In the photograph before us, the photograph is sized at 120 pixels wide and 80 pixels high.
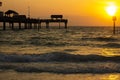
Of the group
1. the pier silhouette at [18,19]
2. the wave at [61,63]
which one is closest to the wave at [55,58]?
the wave at [61,63]

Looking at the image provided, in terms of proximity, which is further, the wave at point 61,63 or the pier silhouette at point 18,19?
the pier silhouette at point 18,19

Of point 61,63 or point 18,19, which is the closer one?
point 61,63

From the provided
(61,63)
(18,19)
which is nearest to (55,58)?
(61,63)

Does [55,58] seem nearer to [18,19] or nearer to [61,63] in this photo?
[61,63]

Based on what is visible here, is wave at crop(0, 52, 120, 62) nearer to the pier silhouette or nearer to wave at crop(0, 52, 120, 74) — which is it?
wave at crop(0, 52, 120, 74)

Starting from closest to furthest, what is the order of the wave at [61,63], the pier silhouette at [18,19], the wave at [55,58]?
the wave at [61,63]
the wave at [55,58]
the pier silhouette at [18,19]

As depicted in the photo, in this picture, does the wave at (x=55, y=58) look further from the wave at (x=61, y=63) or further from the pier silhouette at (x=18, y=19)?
the pier silhouette at (x=18, y=19)

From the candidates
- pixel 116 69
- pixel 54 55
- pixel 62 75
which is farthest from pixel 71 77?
pixel 54 55

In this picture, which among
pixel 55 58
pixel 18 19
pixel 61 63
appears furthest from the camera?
pixel 18 19

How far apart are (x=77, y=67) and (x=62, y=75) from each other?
7.91ft

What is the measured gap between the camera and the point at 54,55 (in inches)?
928

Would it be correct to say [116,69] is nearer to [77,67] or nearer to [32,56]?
[77,67]

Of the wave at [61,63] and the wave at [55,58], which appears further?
the wave at [55,58]

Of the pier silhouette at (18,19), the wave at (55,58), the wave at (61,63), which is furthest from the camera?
the pier silhouette at (18,19)
